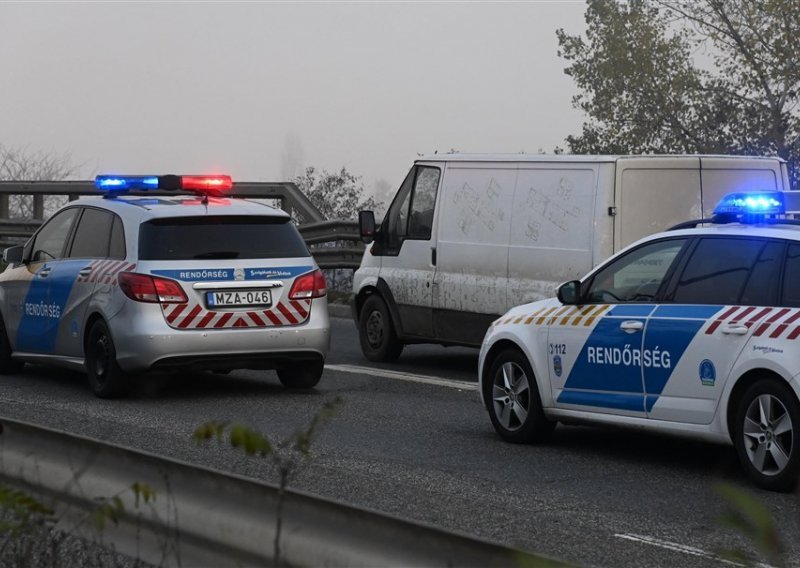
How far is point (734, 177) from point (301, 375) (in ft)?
12.6

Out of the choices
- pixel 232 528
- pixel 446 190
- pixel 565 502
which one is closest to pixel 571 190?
pixel 446 190

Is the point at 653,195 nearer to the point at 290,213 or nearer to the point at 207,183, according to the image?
the point at 207,183

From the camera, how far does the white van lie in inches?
475

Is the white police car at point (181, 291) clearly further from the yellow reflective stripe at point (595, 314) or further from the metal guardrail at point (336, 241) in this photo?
the metal guardrail at point (336, 241)

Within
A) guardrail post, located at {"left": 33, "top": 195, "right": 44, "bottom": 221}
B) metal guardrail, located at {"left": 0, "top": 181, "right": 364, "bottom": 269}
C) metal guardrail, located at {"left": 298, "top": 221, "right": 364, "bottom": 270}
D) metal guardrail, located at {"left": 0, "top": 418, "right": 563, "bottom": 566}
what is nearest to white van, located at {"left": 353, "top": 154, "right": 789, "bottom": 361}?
metal guardrail, located at {"left": 298, "top": 221, "right": 364, "bottom": 270}

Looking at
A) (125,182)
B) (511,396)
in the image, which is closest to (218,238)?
(125,182)

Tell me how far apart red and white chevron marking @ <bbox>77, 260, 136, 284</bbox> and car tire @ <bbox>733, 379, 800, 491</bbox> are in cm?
529

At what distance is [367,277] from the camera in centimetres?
1523

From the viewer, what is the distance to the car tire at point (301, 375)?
40.7 feet

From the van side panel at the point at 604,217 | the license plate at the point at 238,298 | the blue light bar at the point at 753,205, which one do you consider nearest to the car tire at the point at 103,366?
the license plate at the point at 238,298

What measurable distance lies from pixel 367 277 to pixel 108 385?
412 centimetres

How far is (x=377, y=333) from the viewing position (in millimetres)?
15141

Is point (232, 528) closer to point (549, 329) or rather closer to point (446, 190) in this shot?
point (549, 329)

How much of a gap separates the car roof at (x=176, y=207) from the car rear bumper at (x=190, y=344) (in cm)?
85
